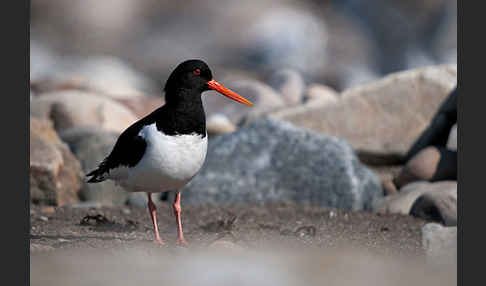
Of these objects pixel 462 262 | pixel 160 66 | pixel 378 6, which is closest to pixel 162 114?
pixel 462 262

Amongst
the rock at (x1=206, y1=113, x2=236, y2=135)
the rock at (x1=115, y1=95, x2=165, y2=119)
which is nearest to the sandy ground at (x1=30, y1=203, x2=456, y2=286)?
the rock at (x1=206, y1=113, x2=236, y2=135)

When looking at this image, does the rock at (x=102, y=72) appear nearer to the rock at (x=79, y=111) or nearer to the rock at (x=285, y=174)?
the rock at (x=79, y=111)

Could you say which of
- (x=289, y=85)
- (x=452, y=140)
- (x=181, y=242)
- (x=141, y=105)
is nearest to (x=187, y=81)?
(x=181, y=242)

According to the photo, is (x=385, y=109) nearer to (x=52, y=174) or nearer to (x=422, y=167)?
(x=422, y=167)

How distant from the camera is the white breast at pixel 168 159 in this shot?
13.3ft

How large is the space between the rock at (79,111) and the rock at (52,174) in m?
2.11

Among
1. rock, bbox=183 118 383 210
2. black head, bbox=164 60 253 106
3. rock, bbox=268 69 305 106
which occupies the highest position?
rock, bbox=268 69 305 106

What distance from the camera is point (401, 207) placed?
5.88 meters

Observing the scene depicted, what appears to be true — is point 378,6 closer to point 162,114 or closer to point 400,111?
point 400,111

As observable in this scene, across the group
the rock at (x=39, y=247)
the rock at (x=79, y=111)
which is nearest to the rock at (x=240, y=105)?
the rock at (x=79, y=111)

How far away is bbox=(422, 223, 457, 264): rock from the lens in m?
3.26

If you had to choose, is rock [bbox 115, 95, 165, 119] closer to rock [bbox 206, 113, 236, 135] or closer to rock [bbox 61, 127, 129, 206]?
rock [bbox 206, 113, 236, 135]

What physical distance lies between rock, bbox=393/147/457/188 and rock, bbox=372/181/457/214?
197 mm

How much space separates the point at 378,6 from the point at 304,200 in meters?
16.0
